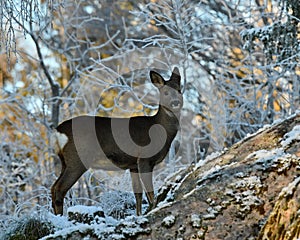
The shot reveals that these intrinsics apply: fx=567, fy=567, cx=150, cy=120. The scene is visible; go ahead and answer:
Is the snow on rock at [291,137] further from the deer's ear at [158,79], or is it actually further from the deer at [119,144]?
the deer's ear at [158,79]

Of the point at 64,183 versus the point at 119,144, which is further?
the point at 119,144

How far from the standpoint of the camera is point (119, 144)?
17.7 feet

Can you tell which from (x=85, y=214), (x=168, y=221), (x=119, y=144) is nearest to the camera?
(x=168, y=221)

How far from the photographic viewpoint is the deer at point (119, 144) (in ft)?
17.4

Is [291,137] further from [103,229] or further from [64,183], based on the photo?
[64,183]

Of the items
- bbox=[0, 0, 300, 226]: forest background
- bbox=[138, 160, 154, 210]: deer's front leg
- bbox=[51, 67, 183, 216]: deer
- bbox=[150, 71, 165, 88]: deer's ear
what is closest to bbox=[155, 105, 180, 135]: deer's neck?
bbox=[51, 67, 183, 216]: deer

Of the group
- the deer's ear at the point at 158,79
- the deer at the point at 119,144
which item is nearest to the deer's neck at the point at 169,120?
the deer at the point at 119,144

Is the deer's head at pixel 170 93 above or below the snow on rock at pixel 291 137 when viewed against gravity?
above

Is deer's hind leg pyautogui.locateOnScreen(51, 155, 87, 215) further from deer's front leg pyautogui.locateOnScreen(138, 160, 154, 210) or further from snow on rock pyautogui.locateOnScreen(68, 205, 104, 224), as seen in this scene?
deer's front leg pyautogui.locateOnScreen(138, 160, 154, 210)

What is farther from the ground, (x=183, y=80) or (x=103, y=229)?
(x=183, y=80)

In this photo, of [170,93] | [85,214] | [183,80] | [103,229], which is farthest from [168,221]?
[183,80]

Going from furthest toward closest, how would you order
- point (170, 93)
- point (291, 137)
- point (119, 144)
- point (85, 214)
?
point (170, 93) < point (119, 144) < point (85, 214) < point (291, 137)

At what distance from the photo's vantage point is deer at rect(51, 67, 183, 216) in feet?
17.4

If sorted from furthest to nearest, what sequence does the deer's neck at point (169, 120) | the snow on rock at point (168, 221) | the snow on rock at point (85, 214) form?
1. the deer's neck at point (169, 120)
2. the snow on rock at point (85, 214)
3. the snow on rock at point (168, 221)
